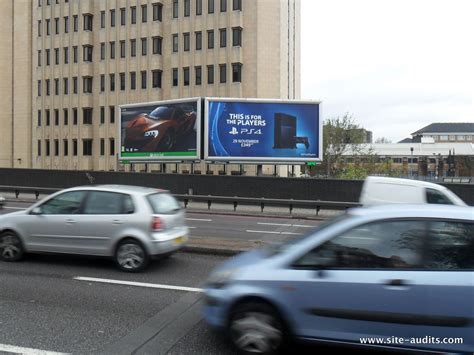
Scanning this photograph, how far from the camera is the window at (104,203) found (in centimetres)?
743

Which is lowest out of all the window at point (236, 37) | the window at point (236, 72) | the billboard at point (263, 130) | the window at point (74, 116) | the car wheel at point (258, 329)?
the car wheel at point (258, 329)

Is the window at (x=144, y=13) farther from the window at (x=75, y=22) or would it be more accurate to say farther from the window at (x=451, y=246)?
the window at (x=451, y=246)

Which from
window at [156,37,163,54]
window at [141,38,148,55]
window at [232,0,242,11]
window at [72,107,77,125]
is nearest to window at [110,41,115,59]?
window at [141,38,148,55]

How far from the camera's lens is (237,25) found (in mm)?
47000

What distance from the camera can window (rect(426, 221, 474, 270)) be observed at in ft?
12.3

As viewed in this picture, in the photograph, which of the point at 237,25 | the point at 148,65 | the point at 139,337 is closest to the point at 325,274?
the point at 139,337

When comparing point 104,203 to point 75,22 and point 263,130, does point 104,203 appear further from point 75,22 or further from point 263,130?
point 75,22

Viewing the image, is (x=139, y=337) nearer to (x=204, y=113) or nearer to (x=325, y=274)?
(x=325, y=274)

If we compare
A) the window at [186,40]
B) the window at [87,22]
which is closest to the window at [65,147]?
the window at [87,22]

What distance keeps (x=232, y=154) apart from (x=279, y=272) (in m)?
21.5

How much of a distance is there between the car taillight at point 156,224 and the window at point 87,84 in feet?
171

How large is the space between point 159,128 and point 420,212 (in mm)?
24006

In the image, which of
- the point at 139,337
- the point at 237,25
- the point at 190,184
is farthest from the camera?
the point at 237,25

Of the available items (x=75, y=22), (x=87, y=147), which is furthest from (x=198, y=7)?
(x=87, y=147)
